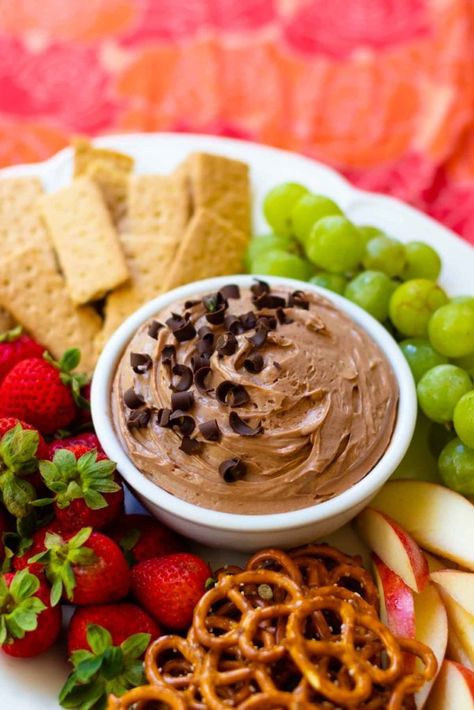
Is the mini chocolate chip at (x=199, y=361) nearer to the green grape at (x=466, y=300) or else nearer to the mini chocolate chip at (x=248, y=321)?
the mini chocolate chip at (x=248, y=321)

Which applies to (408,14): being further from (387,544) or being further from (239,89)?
(387,544)

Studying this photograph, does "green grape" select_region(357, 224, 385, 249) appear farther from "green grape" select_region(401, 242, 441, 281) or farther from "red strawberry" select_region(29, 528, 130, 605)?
"red strawberry" select_region(29, 528, 130, 605)

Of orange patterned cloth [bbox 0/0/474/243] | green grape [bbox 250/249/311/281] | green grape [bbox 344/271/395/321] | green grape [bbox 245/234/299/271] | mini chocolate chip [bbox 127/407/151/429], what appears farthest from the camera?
orange patterned cloth [bbox 0/0/474/243]

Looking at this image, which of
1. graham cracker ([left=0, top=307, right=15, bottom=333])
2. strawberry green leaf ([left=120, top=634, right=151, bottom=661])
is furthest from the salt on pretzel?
graham cracker ([left=0, top=307, right=15, bottom=333])

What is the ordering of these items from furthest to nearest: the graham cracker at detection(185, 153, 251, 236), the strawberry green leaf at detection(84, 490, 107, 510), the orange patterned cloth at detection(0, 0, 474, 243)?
the orange patterned cloth at detection(0, 0, 474, 243), the graham cracker at detection(185, 153, 251, 236), the strawberry green leaf at detection(84, 490, 107, 510)

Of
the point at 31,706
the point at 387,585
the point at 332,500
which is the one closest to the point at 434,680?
the point at 387,585

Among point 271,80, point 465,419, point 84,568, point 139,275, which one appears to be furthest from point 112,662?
point 271,80
